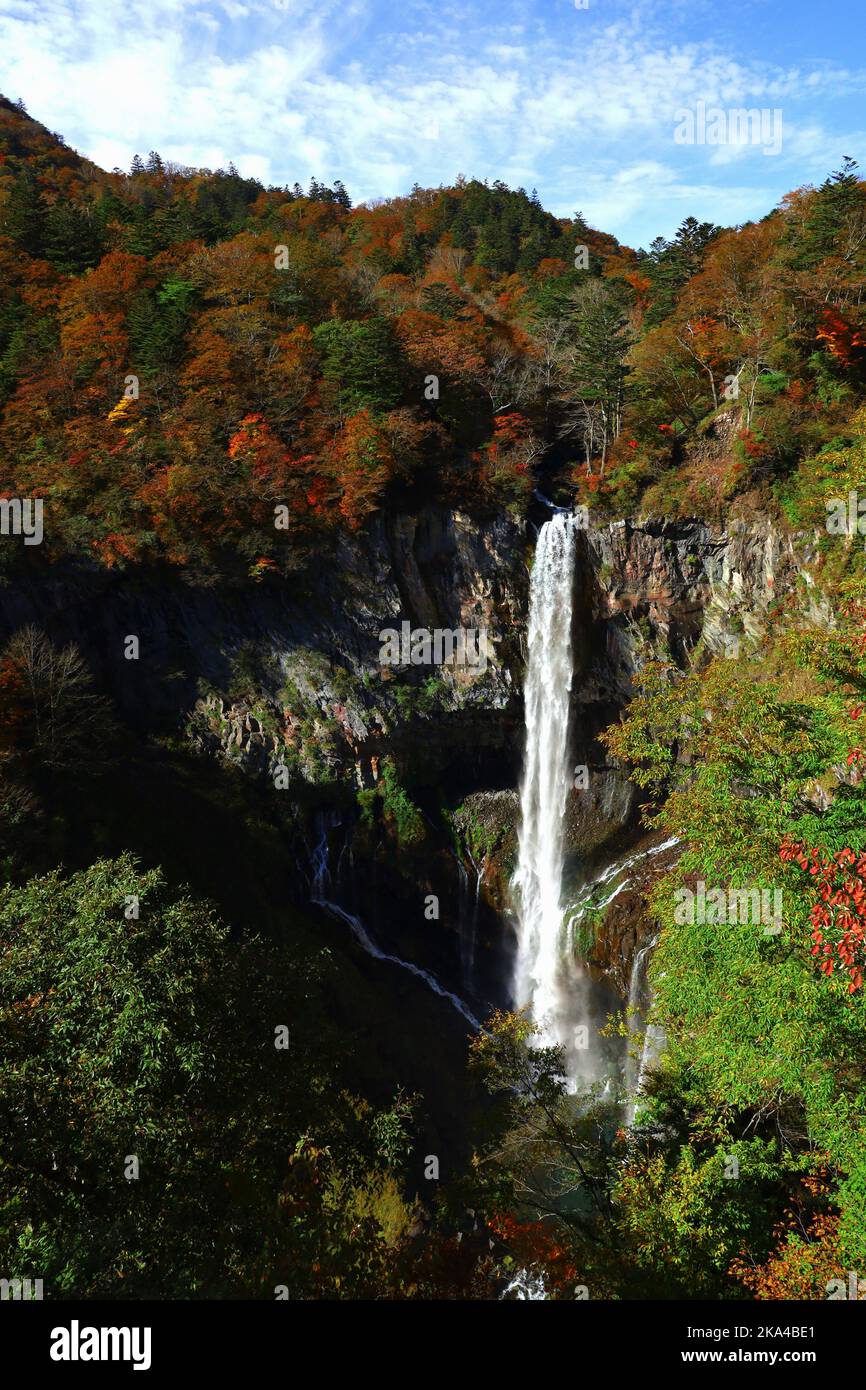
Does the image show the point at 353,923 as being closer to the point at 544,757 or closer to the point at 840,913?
the point at 544,757

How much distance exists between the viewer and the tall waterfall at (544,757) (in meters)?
26.2

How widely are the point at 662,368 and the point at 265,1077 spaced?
28966 mm

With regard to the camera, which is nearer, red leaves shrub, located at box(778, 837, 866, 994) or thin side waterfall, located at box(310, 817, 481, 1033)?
red leaves shrub, located at box(778, 837, 866, 994)

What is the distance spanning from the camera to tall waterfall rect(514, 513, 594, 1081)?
85.9 ft

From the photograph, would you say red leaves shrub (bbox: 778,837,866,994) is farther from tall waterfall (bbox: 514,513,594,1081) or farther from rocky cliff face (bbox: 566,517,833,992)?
tall waterfall (bbox: 514,513,594,1081)

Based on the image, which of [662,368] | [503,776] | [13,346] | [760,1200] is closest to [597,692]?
[503,776]

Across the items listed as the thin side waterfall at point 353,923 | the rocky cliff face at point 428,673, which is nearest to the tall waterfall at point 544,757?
the rocky cliff face at point 428,673

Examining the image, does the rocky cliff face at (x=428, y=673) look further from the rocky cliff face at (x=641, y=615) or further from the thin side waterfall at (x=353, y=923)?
the thin side waterfall at (x=353, y=923)

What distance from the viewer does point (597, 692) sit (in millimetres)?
28172

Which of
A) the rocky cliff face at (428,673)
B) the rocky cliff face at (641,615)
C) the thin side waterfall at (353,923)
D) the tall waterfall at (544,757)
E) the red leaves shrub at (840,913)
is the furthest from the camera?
the tall waterfall at (544,757)

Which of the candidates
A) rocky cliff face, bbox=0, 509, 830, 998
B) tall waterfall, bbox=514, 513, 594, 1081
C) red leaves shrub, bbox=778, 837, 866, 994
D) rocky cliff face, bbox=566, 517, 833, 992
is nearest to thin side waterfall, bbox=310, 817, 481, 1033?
rocky cliff face, bbox=0, 509, 830, 998

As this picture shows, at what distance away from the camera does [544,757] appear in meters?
27.8

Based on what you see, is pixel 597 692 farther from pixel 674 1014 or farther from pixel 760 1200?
pixel 760 1200

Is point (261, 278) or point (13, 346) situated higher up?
point (261, 278)
